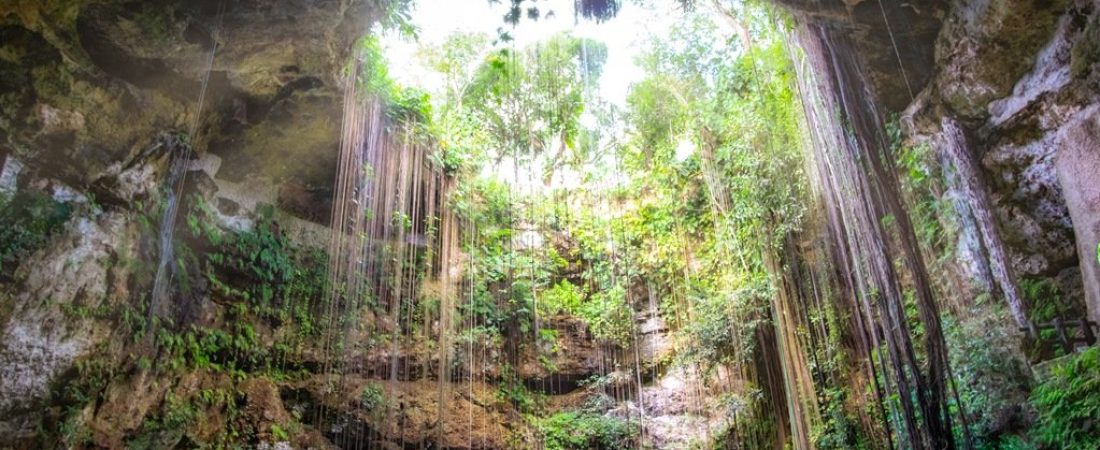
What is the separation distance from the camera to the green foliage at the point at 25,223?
449 cm

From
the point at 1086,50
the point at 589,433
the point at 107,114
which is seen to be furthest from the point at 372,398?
the point at 1086,50

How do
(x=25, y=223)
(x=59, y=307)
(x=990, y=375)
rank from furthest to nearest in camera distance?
(x=990, y=375)
(x=59, y=307)
(x=25, y=223)

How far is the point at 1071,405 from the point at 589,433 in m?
5.27

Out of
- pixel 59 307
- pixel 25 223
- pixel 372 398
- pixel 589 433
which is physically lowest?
pixel 589 433

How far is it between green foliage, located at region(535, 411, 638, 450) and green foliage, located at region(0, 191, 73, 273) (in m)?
5.82

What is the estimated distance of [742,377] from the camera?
7641 millimetres

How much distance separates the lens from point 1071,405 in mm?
4086

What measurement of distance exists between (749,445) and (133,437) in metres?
6.41

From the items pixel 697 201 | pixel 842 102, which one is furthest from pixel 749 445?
pixel 842 102

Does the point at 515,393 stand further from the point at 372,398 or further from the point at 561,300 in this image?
the point at 372,398

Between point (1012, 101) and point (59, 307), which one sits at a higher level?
point (1012, 101)

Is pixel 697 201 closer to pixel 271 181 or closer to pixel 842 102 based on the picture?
pixel 842 102

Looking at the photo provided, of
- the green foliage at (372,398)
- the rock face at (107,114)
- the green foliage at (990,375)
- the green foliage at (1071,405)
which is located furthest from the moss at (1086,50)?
the green foliage at (372,398)

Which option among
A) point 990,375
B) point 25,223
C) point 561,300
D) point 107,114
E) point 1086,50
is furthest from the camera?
point 561,300
